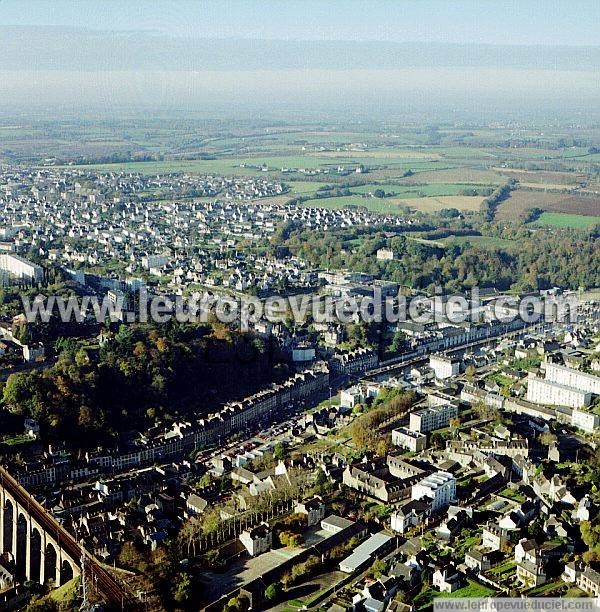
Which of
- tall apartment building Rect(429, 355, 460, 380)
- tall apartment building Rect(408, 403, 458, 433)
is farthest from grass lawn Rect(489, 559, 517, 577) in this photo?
tall apartment building Rect(429, 355, 460, 380)

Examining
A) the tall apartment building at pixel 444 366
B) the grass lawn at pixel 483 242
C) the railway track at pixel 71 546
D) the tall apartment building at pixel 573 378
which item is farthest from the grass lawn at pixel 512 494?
the grass lawn at pixel 483 242

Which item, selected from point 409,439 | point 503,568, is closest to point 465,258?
point 409,439

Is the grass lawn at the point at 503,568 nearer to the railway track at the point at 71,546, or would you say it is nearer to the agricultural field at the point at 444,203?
the railway track at the point at 71,546

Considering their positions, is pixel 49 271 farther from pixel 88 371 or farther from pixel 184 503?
pixel 184 503

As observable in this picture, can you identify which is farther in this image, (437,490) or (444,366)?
(444,366)

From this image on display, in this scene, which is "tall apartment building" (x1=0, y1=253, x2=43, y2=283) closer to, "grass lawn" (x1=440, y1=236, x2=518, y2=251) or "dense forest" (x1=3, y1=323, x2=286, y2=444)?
"dense forest" (x1=3, y1=323, x2=286, y2=444)

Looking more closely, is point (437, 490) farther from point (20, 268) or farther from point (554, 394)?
point (20, 268)
